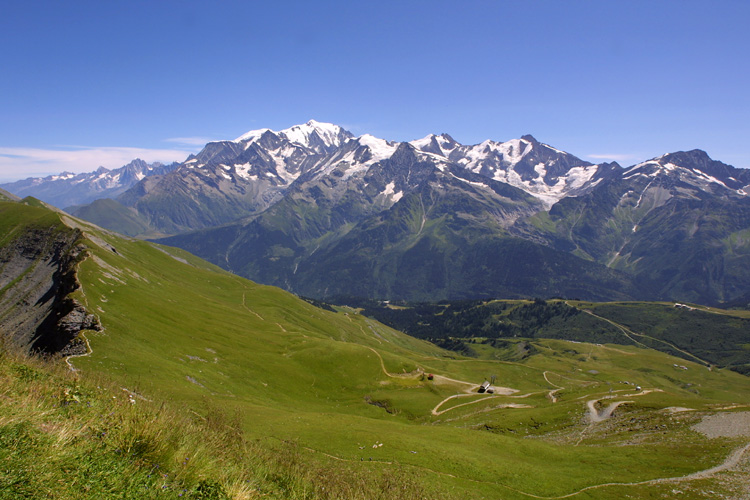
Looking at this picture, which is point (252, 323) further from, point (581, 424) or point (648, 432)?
point (648, 432)

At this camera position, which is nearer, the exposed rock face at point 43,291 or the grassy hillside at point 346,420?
the grassy hillside at point 346,420

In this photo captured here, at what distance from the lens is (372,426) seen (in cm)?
5959

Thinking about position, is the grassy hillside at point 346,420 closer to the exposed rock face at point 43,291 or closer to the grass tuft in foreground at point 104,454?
the grass tuft in foreground at point 104,454

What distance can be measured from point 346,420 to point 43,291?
308 feet

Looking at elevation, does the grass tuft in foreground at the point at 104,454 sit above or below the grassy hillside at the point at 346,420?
above

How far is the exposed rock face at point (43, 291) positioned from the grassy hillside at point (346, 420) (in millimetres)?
4289

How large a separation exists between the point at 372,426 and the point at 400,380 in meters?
56.8

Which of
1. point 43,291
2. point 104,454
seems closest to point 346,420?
point 104,454

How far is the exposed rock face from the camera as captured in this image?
244 ft

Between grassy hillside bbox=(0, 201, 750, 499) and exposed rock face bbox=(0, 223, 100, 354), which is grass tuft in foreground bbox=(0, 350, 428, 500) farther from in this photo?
exposed rock face bbox=(0, 223, 100, 354)

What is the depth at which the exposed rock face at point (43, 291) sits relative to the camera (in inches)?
2926

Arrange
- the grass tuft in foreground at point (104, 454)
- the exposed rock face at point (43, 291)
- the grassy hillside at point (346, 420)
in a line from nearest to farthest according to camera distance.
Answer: the grass tuft in foreground at point (104, 454) → the grassy hillside at point (346, 420) → the exposed rock face at point (43, 291)

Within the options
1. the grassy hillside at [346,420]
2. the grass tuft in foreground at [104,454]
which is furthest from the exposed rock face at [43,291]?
the grass tuft in foreground at [104,454]

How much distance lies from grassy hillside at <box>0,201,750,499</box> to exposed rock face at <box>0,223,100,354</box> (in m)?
4.29
